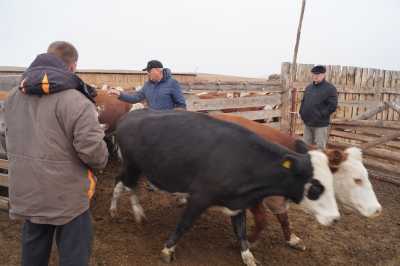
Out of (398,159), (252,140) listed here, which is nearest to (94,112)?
(252,140)

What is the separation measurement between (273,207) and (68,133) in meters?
2.78

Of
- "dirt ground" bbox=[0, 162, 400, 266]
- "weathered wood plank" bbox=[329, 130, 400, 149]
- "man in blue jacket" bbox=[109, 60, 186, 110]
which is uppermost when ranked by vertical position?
"man in blue jacket" bbox=[109, 60, 186, 110]

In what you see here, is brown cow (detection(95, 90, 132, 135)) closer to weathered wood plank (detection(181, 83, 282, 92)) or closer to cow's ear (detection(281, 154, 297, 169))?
weathered wood plank (detection(181, 83, 282, 92))

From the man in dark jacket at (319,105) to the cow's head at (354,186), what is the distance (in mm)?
2554

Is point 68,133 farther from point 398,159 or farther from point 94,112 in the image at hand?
point 398,159

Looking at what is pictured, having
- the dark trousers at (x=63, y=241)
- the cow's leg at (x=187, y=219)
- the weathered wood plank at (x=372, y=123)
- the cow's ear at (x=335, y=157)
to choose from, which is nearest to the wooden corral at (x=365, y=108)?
the weathered wood plank at (x=372, y=123)

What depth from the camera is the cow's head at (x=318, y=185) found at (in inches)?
141

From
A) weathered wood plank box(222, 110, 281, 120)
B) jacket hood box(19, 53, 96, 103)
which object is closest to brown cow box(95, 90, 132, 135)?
weathered wood plank box(222, 110, 281, 120)

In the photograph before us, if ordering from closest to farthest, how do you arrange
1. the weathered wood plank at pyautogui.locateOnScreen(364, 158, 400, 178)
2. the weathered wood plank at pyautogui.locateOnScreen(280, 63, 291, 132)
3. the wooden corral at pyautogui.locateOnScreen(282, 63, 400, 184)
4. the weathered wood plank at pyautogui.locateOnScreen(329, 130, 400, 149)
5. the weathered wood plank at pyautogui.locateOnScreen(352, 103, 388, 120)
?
the weathered wood plank at pyautogui.locateOnScreen(364, 158, 400, 178) → the wooden corral at pyautogui.locateOnScreen(282, 63, 400, 184) → the weathered wood plank at pyautogui.locateOnScreen(352, 103, 388, 120) → the weathered wood plank at pyautogui.locateOnScreen(329, 130, 400, 149) → the weathered wood plank at pyautogui.locateOnScreen(280, 63, 291, 132)

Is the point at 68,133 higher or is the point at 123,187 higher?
the point at 68,133

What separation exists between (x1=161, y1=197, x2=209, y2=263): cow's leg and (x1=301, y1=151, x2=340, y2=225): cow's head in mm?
1068

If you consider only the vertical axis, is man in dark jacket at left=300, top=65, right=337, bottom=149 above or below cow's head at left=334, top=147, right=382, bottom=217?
above

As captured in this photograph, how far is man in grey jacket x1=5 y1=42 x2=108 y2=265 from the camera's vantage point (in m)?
2.34

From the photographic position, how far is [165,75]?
5.70m
